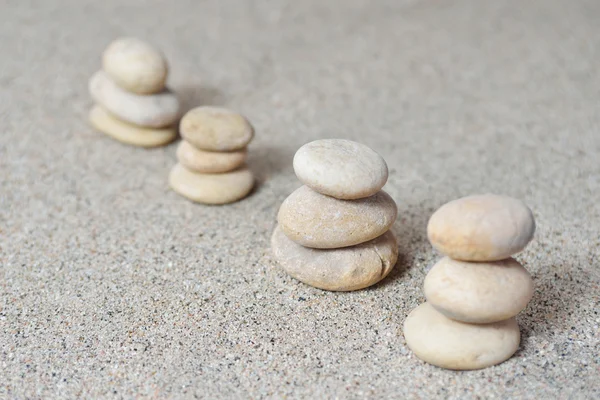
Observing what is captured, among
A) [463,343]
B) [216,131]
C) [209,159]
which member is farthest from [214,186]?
[463,343]

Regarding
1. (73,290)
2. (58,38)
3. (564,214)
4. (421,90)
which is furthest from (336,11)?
(73,290)

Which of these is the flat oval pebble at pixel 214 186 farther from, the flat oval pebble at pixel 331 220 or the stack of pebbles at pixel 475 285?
the stack of pebbles at pixel 475 285

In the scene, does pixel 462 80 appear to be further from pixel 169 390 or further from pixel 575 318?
pixel 169 390

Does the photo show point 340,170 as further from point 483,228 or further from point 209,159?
point 209,159

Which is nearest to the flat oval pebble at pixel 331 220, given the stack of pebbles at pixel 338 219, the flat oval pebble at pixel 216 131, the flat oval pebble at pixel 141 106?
the stack of pebbles at pixel 338 219

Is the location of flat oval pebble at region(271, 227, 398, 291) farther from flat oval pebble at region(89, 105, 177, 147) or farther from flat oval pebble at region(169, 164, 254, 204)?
Result: flat oval pebble at region(89, 105, 177, 147)
